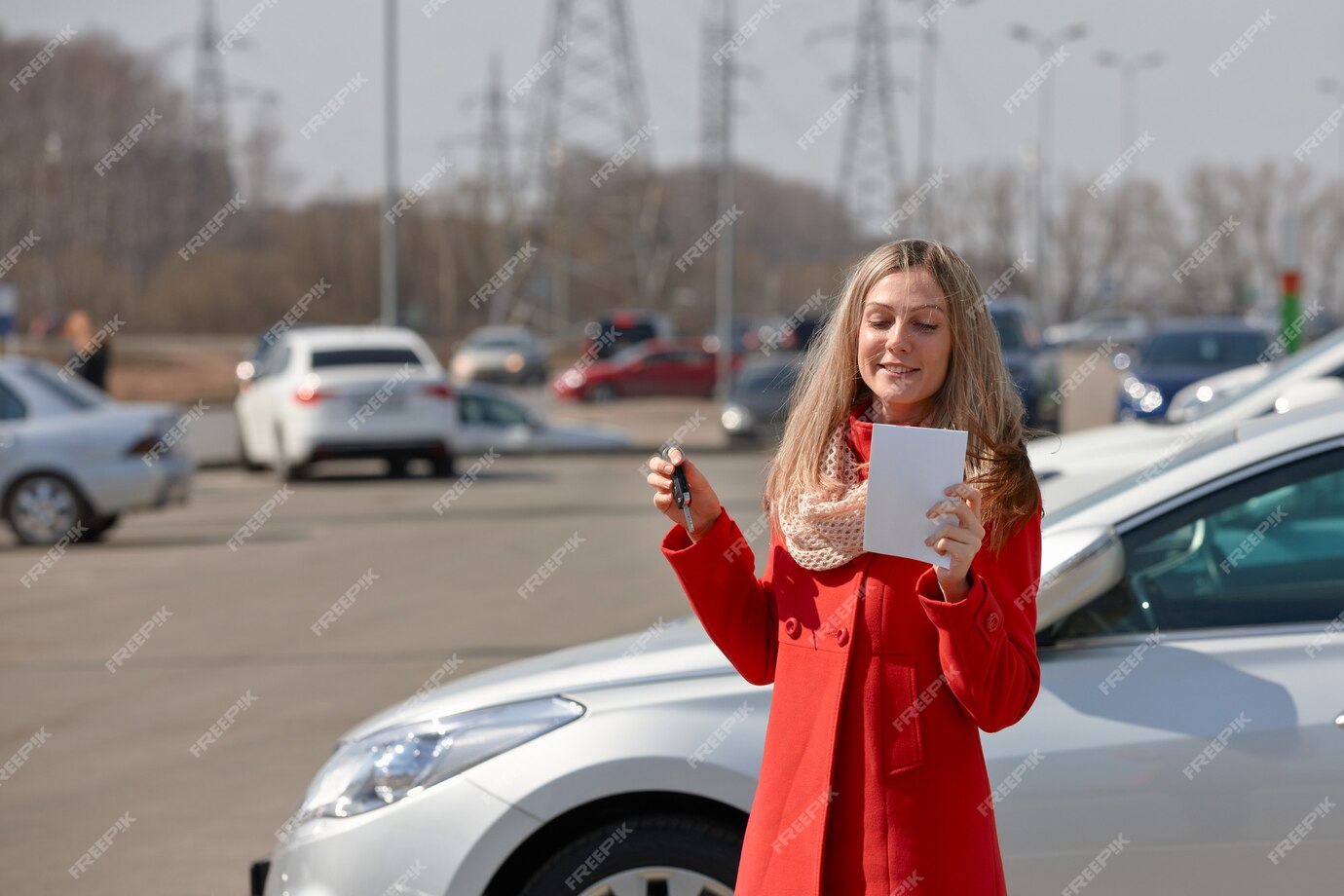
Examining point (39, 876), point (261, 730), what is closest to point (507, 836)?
point (39, 876)

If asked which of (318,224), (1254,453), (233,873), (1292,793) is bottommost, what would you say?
(233,873)

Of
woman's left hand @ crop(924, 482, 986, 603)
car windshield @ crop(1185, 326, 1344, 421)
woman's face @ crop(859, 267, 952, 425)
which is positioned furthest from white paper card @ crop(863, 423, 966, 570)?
car windshield @ crop(1185, 326, 1344, 421)

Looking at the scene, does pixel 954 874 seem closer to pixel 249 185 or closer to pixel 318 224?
pixel 318 224

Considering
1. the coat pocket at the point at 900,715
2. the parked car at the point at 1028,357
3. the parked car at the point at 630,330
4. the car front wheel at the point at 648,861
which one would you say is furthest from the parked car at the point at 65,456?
the parked car at the point at 630,330

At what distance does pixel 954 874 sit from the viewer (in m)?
2.30

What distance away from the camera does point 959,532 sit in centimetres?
211

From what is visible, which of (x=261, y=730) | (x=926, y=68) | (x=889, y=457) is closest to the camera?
(x=889, y=457)

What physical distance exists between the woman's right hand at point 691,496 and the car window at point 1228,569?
3.56 ft

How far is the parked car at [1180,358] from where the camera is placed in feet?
64.1

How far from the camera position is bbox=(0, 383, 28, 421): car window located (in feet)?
43.4

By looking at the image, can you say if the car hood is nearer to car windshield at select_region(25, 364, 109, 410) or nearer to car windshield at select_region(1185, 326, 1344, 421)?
car windshield at select_region(1185, 326, 1344, 421)

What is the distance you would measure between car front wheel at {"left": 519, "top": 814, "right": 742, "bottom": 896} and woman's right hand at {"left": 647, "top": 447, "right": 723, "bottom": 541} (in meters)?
1.00

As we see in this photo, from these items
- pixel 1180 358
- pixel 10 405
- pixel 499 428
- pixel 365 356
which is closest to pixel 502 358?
pixel 499 428

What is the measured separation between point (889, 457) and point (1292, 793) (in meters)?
1.44
